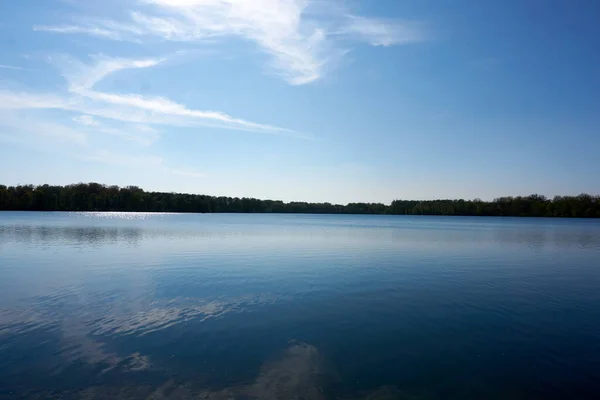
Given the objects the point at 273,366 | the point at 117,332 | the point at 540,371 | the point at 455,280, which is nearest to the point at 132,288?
the point at 117,332

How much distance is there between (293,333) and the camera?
12750 mm

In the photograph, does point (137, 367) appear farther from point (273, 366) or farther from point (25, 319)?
point (25, 319)

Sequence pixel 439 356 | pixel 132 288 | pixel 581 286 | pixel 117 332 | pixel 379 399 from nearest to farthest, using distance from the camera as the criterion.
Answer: pixel 379 399
pixel 439 356
pixel 117 332
pixel 132 288
pixel 581 286

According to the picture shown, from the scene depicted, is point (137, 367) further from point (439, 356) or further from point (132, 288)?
point (132, 288)

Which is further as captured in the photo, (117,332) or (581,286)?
(581,286)

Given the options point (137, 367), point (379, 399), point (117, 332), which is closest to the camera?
point (379, 399)

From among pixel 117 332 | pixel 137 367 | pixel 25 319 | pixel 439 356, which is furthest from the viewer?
pixel 25 319

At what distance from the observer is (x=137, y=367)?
31.7ft

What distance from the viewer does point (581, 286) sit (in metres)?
22.2

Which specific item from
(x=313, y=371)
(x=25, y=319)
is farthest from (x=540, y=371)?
(x=25, y=319)

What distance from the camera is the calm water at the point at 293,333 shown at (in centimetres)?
901

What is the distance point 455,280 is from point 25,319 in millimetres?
23631

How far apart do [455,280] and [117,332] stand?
20.4m

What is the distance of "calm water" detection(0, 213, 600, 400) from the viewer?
9.01 meters
